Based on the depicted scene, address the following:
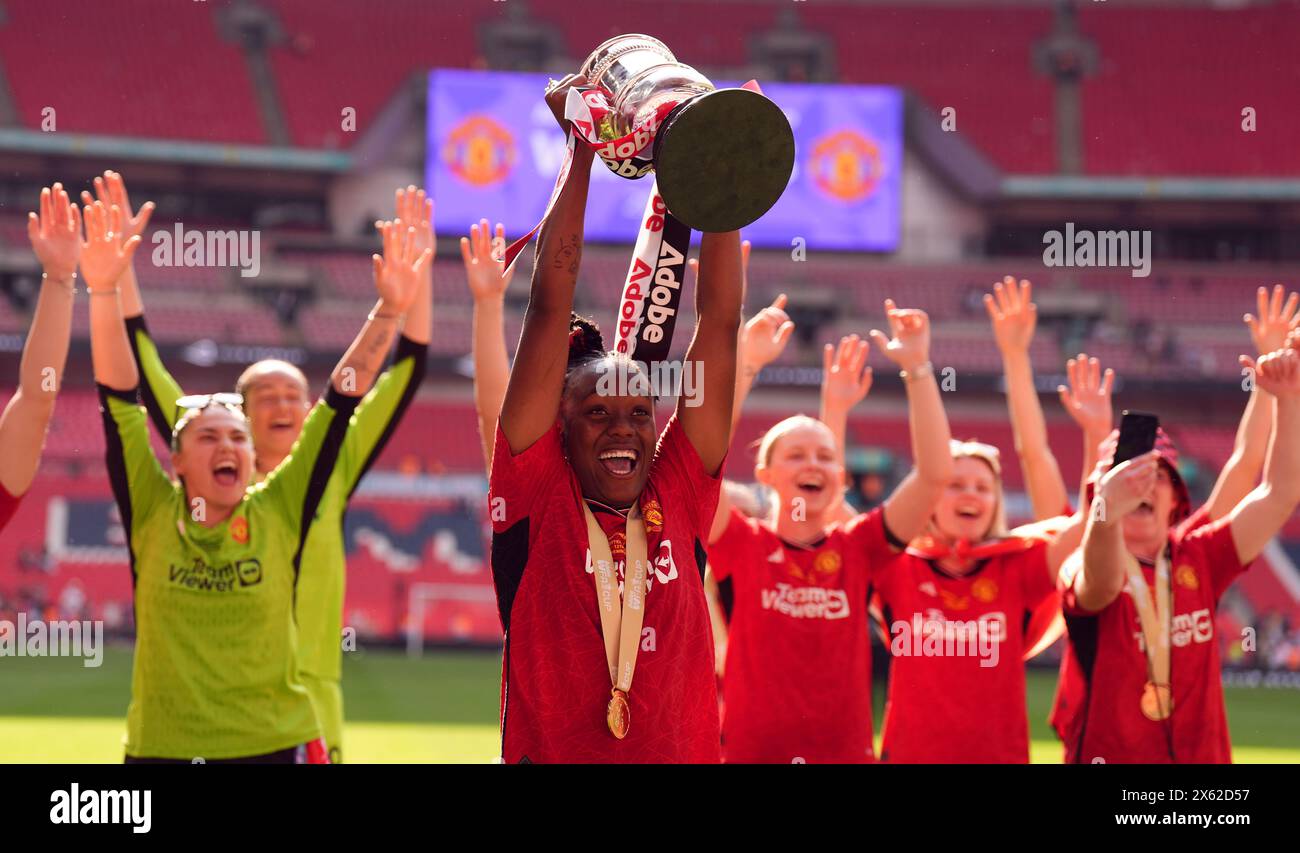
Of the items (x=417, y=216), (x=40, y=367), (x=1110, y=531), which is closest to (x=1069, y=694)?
(x=1110, y=531)

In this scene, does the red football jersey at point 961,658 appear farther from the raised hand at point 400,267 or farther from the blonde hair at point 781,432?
the raised hand at point 400,267

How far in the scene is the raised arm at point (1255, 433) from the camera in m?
5.16

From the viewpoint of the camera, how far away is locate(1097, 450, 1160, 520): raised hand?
3.88m

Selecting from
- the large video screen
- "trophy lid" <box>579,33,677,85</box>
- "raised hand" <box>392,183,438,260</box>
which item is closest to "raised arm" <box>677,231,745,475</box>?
"trophy lid" <box>579,33,677,85</box>

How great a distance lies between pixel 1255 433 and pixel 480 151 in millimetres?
24941

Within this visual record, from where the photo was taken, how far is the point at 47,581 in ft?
73.8

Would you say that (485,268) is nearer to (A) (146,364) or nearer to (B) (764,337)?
Answer: (B) (764,337)

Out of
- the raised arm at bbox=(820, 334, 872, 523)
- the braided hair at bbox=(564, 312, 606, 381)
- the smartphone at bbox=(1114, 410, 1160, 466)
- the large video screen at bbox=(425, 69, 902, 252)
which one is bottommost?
the smartphone at bbox=(1114, 410, 1160, 466)

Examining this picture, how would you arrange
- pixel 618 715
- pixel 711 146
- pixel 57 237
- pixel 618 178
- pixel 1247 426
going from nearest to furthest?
pixel 711 146 → pixel 618 715 → pixel 57 237 → pixel 1247 426 → pixel 618 178

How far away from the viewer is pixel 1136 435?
3.92 metres

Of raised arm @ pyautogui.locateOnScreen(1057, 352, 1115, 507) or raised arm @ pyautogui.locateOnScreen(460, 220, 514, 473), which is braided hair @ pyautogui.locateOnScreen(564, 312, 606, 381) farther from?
raised arm @ pyautogui.locateOnScreen(1057, 352, 1115, 507)

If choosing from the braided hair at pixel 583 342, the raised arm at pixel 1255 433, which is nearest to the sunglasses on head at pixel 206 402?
the braided hair at pixel 583 342

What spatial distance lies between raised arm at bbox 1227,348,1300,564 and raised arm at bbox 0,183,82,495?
3.83 m
